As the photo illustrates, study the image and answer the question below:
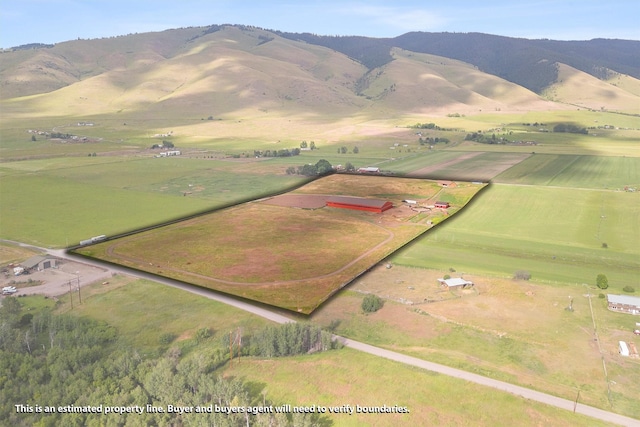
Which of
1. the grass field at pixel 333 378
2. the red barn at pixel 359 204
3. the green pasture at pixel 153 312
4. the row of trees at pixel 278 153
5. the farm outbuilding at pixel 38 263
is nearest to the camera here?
the red barn at pixel 359 204

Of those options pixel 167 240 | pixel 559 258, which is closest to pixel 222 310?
pixel 167 240

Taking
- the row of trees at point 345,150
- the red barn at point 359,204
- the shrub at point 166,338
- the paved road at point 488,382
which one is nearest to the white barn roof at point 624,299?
the paved road at point 488,382

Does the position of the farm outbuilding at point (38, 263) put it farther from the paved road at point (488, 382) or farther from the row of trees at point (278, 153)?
the row of trees at point (278, 153)

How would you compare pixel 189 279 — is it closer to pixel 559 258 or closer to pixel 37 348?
pixel 37 348

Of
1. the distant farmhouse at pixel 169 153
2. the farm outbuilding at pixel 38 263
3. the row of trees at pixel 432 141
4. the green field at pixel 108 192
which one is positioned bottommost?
the farm outbuilding at pixel 38 263

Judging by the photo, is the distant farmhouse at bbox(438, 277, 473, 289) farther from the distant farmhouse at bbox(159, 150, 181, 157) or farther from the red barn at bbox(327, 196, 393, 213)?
the distant farmhouse at bbox(159, 150, 181, 157)

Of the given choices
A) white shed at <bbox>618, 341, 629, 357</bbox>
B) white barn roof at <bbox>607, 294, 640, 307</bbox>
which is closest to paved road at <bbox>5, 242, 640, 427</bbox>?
white shed at <bbox>618, 341, 629, 357</bbox>
